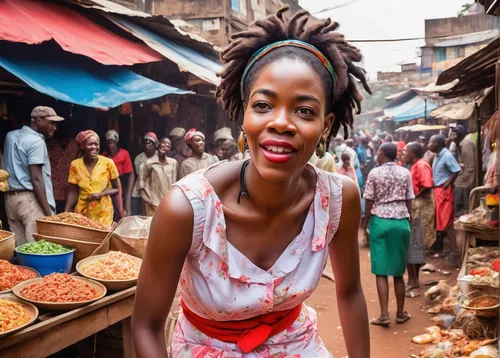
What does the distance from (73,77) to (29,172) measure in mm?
1613

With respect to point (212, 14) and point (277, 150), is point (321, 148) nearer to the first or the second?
point (277, 150)

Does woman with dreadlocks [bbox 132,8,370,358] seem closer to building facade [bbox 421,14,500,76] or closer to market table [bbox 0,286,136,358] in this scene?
market table [bbox 0,286,136,358]

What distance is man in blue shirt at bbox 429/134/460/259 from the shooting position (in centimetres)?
852

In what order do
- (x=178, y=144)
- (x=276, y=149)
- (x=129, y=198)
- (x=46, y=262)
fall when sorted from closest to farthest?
(x=276, y=149) → (x=46, y=262) → (x=129, y=198) → (x=178, y=144)

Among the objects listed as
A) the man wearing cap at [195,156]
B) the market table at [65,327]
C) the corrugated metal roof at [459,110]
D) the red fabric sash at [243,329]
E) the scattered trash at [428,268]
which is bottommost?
the scattered trash at [428,268]

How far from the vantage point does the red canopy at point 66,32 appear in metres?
5.45

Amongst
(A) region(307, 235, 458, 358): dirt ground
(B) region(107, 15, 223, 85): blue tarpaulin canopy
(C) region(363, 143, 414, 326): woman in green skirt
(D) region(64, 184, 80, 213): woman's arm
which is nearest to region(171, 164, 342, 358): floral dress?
(A) region(307, 235, 458, 358): dirt ground

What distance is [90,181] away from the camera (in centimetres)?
595

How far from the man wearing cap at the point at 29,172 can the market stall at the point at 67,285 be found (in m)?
1.34

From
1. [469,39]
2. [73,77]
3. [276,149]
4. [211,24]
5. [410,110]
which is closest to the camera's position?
[276,149]

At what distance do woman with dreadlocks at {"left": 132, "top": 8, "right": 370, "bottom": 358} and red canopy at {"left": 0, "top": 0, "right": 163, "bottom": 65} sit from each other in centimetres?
438

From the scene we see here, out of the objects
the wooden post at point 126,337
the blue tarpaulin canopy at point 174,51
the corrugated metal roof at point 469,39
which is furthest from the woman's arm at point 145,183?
the corrugated metal roof at point 469,39

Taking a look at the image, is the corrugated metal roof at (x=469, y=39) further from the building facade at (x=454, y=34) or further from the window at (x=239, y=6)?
the window at (x=239, y=6)

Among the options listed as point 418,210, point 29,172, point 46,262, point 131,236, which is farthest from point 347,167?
point 46,262
